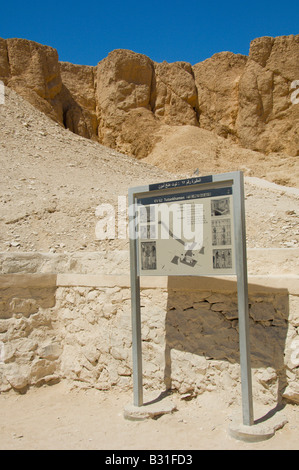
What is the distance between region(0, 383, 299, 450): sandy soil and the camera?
3400 millimetres

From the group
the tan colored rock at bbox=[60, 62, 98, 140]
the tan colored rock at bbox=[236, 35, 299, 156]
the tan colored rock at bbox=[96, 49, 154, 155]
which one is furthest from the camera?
the tan colored rock at bbox=[60, 62, 98, 140]

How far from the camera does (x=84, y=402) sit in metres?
4.34

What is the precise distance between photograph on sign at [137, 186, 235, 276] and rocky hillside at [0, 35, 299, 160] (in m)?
22.9

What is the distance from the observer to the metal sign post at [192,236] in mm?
3451

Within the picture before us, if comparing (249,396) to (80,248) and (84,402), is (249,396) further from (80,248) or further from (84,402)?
(80,248)

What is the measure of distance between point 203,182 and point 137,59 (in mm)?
27792

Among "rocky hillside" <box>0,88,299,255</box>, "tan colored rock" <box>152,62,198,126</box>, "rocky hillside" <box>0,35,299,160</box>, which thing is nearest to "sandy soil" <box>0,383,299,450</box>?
"rocky hillside" <box>0,88,299,255</box>

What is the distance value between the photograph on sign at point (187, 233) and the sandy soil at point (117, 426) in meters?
1.15

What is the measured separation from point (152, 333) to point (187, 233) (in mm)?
1116

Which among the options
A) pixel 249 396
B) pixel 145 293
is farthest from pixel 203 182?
pixel 249 396

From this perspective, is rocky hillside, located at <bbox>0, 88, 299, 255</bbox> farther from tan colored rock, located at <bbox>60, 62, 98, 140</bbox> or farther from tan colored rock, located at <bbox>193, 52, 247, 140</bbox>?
tan colored rock, located at <bbox>193, 52, 247, 140</bbox>

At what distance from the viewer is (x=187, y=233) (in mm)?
3787

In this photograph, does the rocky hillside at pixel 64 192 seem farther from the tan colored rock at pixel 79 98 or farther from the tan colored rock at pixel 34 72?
the tan colored rock at pixel 79 98

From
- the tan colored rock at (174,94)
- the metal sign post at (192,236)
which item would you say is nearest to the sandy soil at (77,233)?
the metal sign post at (192,236)
